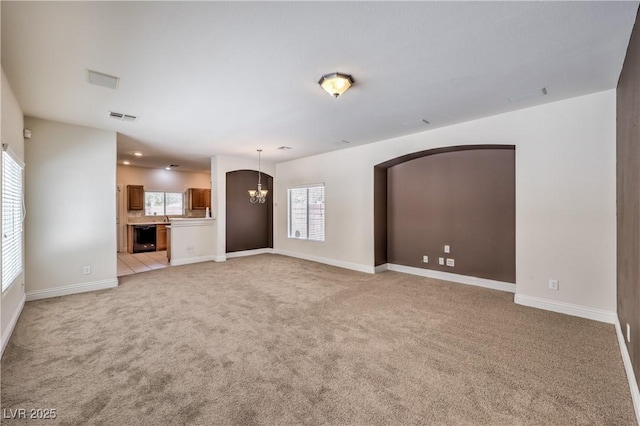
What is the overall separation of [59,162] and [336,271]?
5.00 m

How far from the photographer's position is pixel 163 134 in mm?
4852

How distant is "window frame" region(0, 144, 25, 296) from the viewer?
2.75 meters

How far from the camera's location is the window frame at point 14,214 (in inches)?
108

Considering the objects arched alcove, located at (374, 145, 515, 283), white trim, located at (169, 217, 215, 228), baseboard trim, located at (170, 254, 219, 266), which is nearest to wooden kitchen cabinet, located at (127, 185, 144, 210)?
white trim, located at (169, 217, 215, 228)

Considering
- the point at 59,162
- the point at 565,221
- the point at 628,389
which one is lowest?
the point at 628,389

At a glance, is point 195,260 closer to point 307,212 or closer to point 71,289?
point 71,289

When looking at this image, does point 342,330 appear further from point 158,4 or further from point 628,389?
point 158,4

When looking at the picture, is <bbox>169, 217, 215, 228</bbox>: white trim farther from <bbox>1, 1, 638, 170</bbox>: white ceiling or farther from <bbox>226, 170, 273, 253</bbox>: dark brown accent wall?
<bbox>1, 1, 638, 170</bbox>: white ceiling

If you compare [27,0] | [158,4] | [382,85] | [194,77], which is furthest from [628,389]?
[27,0]

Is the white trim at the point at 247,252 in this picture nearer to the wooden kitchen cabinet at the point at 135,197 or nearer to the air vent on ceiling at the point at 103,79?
the wooden kitchen cabinet at the point at 135,197

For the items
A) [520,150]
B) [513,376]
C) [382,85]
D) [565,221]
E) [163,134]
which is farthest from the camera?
[163,134]

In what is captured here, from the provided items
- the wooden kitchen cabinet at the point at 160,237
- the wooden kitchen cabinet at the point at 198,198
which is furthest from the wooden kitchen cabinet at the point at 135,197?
the wooden kitchen cabinet at the point at 198,198

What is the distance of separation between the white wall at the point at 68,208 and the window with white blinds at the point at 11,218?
535mm

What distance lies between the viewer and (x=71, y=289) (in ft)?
14.0
